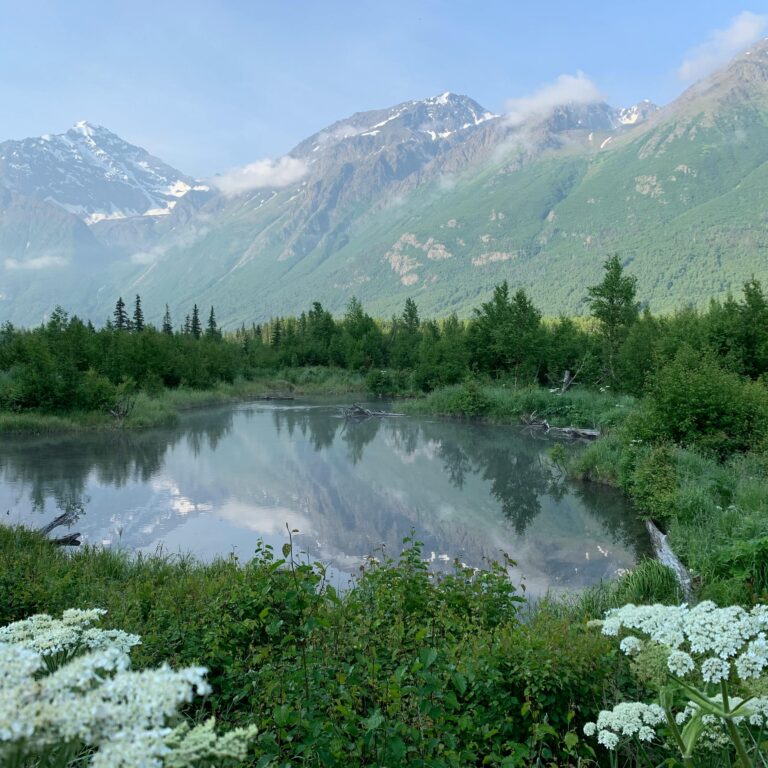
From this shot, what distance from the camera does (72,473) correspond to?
78.4 ft

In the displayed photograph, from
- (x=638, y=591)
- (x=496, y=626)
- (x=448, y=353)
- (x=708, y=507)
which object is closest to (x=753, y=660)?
(x=496, y=626)

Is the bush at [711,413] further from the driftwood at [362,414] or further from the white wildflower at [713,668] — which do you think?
the driftwood at [362,414]

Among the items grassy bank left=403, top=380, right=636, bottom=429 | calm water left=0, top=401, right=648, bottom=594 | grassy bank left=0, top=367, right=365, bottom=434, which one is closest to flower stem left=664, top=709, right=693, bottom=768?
calm water left=0, top=401, right=648, bottom=594

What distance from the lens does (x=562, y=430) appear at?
3778 cm

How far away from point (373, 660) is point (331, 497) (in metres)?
15.7

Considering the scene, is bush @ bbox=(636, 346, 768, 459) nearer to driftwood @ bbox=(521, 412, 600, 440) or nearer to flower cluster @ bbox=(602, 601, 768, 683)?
driftwood @ bbox=(521, 412, 600, 440)

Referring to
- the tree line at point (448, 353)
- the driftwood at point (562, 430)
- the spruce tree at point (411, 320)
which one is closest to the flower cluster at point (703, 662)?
the tree line at point (448, 353)

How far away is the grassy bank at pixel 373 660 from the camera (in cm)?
421

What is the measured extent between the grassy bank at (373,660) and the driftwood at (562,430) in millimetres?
27627

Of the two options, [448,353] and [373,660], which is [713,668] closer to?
[373,660]

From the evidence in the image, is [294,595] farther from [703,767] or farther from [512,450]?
[512,450]

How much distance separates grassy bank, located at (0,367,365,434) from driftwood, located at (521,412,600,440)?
2442 centimetres

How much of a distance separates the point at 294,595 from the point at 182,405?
47.3 metres

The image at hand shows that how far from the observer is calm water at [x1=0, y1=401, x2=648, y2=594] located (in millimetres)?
15383
